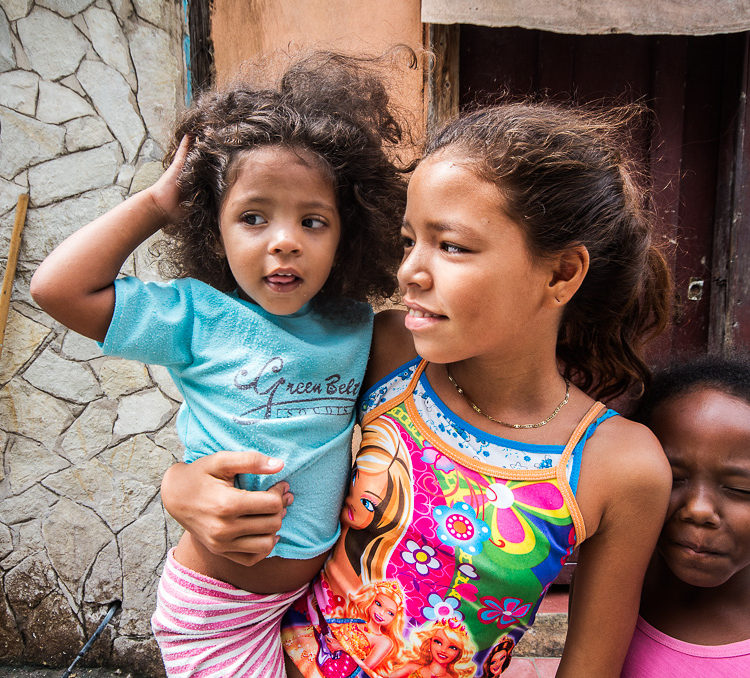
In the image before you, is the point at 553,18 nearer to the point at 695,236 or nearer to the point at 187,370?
the point at 695,236

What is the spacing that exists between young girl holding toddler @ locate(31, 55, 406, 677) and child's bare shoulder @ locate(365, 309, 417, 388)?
5cm

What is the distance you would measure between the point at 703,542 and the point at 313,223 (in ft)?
3.13

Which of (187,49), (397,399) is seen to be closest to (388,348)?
(397,399)

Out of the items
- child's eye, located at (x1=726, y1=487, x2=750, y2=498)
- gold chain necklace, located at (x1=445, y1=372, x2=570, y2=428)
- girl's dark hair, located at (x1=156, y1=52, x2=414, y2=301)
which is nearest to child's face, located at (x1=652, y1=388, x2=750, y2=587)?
child's eye, located at (x1=726, y1=487, x2=750, y2=498)

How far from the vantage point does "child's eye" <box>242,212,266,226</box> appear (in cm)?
111

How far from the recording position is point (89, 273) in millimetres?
1031

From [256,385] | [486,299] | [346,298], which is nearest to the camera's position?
[486,299]

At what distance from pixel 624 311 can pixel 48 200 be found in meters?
2.65

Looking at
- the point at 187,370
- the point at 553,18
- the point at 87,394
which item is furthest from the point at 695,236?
the point at 87,394

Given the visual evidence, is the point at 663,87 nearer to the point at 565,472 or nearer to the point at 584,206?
the point at 584,206

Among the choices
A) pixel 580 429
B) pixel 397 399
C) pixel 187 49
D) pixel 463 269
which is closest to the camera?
pixel 463 269

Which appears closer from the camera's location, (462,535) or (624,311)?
(462,535)

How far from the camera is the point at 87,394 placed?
282 centimetres

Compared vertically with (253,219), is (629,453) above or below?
below
